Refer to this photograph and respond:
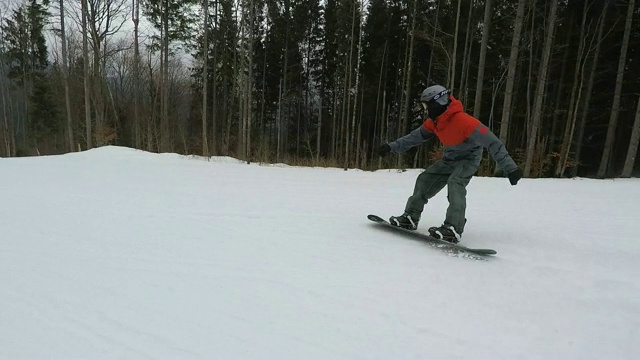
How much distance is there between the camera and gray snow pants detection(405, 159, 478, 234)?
3.38 m

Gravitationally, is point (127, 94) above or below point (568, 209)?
above

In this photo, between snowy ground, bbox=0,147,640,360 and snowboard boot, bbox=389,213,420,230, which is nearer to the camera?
snowy ground, bbox=0,147,640,360

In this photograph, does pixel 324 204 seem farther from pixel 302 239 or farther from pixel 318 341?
pixel 318 341

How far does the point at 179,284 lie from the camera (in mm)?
2244

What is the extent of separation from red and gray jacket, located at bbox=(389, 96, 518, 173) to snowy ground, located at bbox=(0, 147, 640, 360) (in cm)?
91

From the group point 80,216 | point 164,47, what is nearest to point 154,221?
point 80,216

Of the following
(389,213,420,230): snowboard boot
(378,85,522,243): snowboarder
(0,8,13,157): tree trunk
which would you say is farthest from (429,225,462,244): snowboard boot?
(0,8,13,157): tree trunk

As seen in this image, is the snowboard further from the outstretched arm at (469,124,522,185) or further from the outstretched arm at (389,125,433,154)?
the outstretched arm at (389,125,433,154)

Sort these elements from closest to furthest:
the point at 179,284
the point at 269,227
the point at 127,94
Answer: the point at 179,284 → the point at 269,227 → the point at 127,94

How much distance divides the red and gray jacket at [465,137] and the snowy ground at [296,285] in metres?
0.91

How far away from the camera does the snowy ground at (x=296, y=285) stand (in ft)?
5.60

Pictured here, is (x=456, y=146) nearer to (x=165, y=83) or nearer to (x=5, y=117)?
(x=165, y=83)

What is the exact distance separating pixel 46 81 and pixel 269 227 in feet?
124

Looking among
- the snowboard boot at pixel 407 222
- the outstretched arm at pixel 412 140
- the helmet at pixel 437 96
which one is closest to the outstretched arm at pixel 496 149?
the helmet at pixel 437 96
